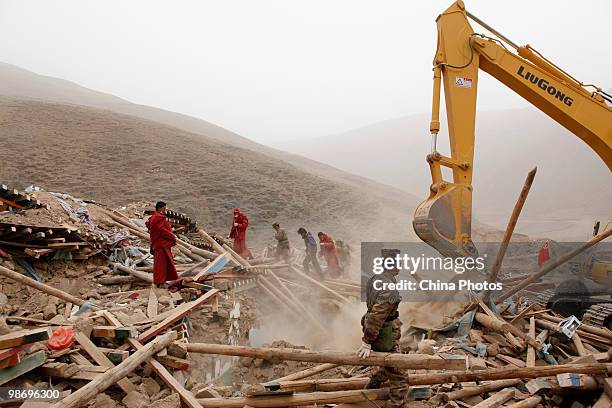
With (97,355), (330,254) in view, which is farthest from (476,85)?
(330,254)

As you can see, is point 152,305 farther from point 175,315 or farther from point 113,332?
point 113,332

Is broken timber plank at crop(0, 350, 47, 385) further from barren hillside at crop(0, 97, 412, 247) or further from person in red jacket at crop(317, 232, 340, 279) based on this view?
barren hillside at crop(0, 97, 412, 247)

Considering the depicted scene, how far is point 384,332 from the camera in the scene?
15.4 feet

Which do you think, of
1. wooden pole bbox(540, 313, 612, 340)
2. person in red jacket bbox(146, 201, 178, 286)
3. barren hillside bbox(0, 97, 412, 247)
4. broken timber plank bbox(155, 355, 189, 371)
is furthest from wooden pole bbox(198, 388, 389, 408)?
barren hillside bbox(0, 97, 412, 247)

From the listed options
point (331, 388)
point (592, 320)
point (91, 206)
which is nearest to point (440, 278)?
point (592, 320)

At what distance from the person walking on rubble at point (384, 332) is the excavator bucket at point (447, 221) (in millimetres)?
2091

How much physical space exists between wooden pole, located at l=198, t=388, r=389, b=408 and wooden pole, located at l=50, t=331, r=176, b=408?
0.90 meters

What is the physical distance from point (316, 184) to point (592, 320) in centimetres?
3004

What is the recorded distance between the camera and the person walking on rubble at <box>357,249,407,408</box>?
454cm

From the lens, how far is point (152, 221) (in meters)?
8.27

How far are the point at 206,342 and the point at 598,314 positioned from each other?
24.4ft

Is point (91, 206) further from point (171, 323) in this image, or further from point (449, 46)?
point (449, 46)

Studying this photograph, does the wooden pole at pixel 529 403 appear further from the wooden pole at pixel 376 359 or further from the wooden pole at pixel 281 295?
the wooden pole at pixel 281 295

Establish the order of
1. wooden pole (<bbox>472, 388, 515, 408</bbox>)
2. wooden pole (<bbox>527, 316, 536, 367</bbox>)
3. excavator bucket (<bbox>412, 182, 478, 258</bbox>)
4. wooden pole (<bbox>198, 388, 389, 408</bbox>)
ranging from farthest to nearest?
excavator bucket (<bbox>412, 182, 478, 258</bbox>), wooden pole (<bbox>527, 316, 536, 367</bbox>), wooden pole (<bbox>472, 388, 515, 408</bbox>), wooden pole (<bbox>198, 388, 389, 408</bbox>)
